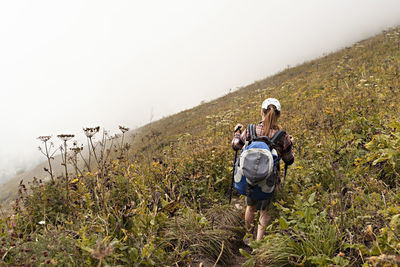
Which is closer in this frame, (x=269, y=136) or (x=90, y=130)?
(x=90, y=130)

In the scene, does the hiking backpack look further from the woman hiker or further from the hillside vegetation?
the hillside vegetation

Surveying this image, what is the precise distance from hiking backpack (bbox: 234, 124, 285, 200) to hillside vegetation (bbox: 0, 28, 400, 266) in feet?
1.10

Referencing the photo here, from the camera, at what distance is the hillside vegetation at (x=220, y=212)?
106 inches

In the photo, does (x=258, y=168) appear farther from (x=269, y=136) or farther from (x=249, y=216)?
(x=249, y=216)

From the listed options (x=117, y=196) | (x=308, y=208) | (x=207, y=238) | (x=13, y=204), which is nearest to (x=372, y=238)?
(x=308, y=208)

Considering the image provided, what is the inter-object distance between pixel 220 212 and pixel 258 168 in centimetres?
149

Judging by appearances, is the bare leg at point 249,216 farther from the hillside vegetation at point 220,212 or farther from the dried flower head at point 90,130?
the dried flower head at point 90,130

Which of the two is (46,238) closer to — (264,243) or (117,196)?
(117,196)

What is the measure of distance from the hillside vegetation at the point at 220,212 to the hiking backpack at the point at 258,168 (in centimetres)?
33

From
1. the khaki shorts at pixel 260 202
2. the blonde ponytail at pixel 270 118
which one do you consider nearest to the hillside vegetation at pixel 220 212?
the khaki shorts at pixel 260 202

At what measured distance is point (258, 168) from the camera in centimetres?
343

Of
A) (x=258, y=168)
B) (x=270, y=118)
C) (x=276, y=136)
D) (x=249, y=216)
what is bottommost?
(x=249, y=216)

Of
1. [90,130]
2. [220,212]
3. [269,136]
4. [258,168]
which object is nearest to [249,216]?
[220,212]

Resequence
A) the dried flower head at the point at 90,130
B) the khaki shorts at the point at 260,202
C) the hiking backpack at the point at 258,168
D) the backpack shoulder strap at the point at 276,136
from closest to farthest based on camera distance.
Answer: the hiking backpack at the point at 258,168 → the dried flower head at the point at 90,130 → the backpack shoulder strap at the point at 276,136 → the khaki shorts at the point at 260,202
